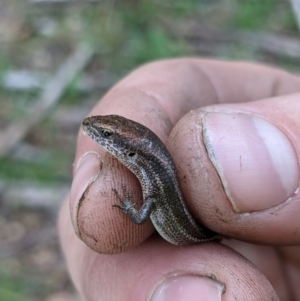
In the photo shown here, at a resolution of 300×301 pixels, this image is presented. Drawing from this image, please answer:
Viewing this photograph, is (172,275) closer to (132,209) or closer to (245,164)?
(132,209)

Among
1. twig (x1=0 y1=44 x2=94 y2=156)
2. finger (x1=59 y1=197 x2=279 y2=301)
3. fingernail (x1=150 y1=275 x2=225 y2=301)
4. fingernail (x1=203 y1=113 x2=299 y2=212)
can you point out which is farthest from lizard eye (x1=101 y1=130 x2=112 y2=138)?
twig (x1=0 y1=44 x2=94 y2=156)

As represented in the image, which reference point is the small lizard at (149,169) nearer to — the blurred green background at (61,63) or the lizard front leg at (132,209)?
the lizard front leg at (132,209)

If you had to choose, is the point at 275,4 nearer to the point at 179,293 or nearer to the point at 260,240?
the point at 260,240

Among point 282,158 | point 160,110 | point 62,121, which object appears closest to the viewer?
point 282,158

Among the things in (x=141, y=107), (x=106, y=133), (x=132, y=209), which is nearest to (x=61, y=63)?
(x=141, y=107)

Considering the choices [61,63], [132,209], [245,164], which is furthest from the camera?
[61,63]

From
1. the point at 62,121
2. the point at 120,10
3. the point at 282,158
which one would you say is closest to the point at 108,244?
the point at 282,158

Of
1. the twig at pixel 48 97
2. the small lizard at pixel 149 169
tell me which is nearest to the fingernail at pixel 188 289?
the small lizard at pixel 149 169

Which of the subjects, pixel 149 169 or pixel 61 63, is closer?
pixel 149 169
